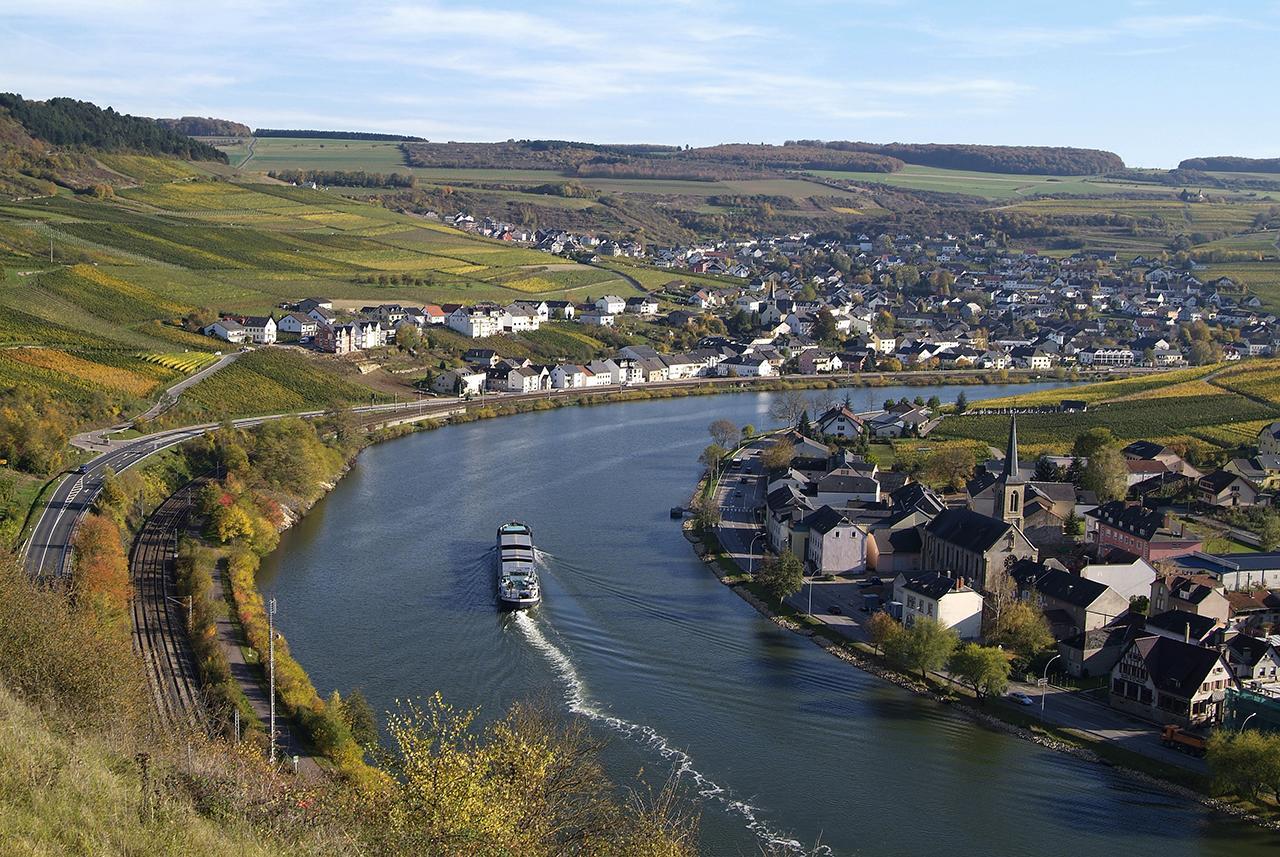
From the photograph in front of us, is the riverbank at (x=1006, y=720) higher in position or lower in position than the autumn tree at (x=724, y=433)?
lower

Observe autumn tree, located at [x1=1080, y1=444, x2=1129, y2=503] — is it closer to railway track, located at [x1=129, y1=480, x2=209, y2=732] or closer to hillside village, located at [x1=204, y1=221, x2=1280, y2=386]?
railway track, located at [x1=129, y1=480, x2=209, y2=732]

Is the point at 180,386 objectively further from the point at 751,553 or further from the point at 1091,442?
the point at 1091,442

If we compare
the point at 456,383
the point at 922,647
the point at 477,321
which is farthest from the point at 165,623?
the point at 477,321

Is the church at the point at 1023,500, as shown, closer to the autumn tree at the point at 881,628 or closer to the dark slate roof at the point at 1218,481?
the dark slate roof at the point at 1218,481

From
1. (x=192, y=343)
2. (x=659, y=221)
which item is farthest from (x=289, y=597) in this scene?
(x=659, y=221)

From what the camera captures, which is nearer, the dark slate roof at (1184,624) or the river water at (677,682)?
the river water at (677,682)

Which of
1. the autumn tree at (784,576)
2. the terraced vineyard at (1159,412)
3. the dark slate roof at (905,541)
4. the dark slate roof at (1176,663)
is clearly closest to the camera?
the dark slate roof at (1176,663)

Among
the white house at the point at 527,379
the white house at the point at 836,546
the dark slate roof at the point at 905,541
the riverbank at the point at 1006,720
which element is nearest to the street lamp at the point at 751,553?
the riverbank at the point at 1006,720

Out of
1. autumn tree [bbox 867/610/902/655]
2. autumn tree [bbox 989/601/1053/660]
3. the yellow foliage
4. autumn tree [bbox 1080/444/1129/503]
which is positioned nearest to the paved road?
the yellow foliage
